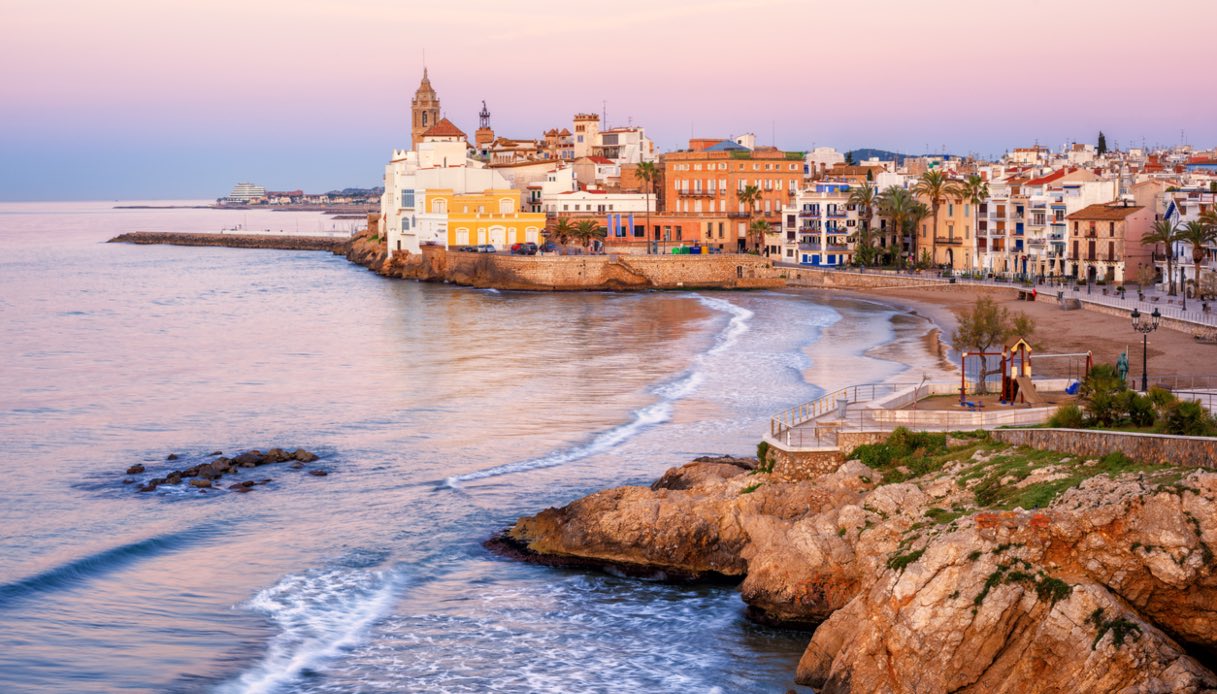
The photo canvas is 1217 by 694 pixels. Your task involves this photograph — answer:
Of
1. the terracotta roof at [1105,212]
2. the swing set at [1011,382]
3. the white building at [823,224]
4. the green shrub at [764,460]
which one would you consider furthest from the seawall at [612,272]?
the green shrub at [764,460]

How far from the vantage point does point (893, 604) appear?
59.4 ft

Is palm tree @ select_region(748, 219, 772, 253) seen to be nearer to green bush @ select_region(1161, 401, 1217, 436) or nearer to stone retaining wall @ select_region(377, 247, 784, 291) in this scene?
stone retaining wall @ select_region(377, 247, 784, 291)

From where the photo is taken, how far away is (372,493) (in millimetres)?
31234

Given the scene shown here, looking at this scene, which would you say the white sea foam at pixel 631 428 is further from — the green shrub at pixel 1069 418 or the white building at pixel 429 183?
the white building at pixel 429 183

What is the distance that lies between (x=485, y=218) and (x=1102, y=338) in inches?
2366

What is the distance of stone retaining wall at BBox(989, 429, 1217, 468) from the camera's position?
1998 cm

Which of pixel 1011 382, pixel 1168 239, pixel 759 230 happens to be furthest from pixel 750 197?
pixel 1011 382

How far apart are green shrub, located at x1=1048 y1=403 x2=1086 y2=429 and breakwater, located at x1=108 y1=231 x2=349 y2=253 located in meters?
130

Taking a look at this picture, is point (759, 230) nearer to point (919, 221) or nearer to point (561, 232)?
point (919, 221)

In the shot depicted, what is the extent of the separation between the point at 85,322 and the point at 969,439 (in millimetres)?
60292

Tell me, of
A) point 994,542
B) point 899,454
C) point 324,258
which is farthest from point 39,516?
point 324,258

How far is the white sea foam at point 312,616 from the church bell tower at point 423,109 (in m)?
131

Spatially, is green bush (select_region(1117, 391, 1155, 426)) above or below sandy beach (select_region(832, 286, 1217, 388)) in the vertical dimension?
above

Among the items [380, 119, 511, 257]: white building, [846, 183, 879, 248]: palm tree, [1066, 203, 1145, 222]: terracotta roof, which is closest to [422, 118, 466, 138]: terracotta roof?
[380, 119, 511, 257]: white building
